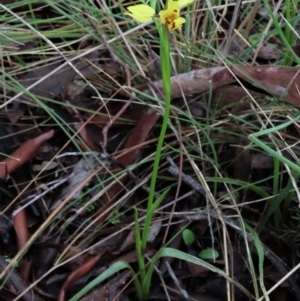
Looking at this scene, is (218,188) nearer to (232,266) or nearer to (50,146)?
(232,266)

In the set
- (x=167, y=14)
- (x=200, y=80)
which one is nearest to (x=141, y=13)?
(x=167, y=14)

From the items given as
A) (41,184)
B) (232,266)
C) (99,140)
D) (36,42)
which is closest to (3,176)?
(41,184)

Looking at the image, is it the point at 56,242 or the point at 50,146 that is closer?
the point at 56,242

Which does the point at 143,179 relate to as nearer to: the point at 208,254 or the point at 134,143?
the point at 134,143

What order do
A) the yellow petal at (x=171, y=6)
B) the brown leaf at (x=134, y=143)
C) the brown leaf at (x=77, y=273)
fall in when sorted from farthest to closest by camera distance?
the brown leaf at (x=134, y=143), the brown leaf at (x=77, y=273), the yellow petal at (x=171, y=6)

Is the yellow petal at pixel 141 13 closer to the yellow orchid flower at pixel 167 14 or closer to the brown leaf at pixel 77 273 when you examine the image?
the yellow orchid flower at pixel 167 14

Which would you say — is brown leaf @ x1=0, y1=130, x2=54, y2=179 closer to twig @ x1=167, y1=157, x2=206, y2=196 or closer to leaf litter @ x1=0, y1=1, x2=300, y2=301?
leaf litter @ x1=0, y1=1, x2=300, y2=301

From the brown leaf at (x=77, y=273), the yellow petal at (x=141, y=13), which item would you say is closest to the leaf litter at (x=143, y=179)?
the brown leaf at (x=77, y=273)
